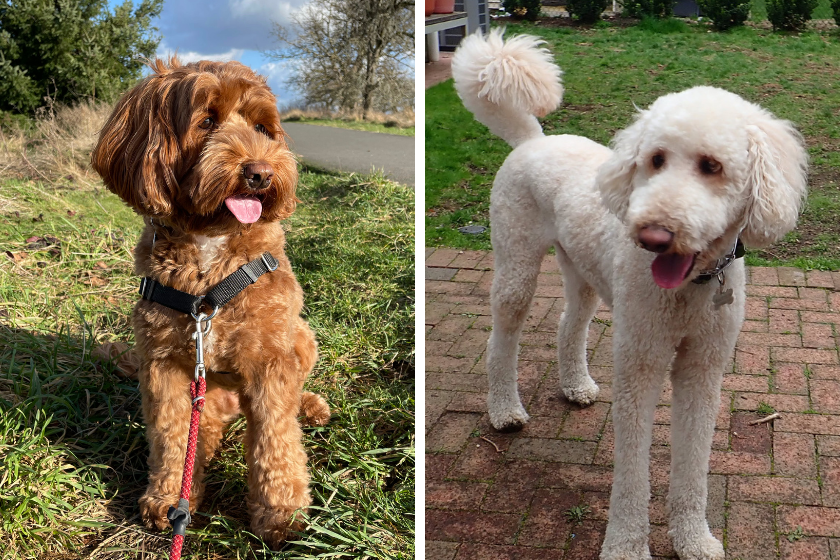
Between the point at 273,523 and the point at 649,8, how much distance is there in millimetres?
8655

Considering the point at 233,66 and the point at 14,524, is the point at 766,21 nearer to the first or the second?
the point at 233,66

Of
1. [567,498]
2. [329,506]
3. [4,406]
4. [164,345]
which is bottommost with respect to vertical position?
[567,498]

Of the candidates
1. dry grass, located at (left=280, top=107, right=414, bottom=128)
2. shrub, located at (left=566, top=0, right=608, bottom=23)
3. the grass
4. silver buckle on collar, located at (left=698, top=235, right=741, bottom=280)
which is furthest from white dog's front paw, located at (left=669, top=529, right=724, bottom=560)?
dry grass, located at (left=280, top=107, right=414, bottom=128)

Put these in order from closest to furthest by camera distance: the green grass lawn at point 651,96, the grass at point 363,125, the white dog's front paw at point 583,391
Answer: the white dog's front paw at point 583,391 < the green grass lawn at point 651,96 < the grass at point 363,125

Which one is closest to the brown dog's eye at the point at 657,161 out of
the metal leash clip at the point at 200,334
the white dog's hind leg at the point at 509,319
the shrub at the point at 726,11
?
the white dog's hind leg at the point at 509,319

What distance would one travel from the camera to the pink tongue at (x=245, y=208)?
2.25m

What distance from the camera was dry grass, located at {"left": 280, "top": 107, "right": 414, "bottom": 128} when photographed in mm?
10141

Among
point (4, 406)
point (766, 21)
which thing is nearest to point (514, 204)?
point (4, 406)

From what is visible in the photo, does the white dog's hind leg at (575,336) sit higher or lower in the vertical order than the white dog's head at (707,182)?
lower

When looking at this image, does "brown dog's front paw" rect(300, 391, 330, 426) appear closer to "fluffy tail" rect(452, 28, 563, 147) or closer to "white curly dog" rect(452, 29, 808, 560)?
"white curly dog" rect(452, 29, 808, 560)

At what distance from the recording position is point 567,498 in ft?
10.1

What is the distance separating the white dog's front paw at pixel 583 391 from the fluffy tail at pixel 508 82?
50.1 inches

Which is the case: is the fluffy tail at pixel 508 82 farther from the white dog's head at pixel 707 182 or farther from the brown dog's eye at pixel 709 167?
the brown dog's eye at pixel 709 167

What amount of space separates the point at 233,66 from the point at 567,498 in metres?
2.15
